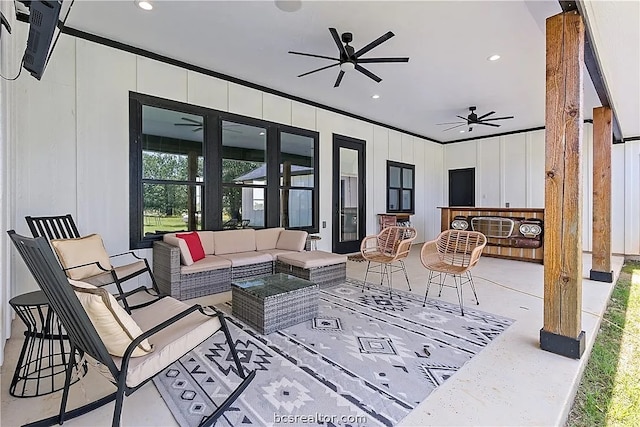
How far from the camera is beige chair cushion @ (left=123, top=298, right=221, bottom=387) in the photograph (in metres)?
1.47

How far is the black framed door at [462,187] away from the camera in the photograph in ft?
30.9

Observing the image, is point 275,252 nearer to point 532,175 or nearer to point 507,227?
point 507,227

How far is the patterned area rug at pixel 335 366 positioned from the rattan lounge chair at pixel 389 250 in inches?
31.3

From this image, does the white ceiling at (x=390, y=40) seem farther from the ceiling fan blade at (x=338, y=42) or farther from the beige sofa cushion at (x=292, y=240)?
the beige sofa cushion at (x=292, y=240)

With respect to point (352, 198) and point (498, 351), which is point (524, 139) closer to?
point (352, 198)

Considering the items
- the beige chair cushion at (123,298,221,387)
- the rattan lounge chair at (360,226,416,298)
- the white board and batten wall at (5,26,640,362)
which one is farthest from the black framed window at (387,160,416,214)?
the beige chair cushion at (123,298,221,387)

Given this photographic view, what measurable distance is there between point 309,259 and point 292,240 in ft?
2.71

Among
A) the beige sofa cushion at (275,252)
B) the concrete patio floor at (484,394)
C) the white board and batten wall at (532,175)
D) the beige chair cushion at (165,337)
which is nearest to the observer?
the beige chair cushion at (165,337)

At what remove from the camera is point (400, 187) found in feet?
28.0

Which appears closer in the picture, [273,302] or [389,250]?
[273,302]

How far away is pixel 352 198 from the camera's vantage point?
7.18m

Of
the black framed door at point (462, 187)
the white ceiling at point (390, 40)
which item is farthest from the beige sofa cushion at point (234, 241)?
the black framed door at point (462, 187)

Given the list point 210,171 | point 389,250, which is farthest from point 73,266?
point 389,250

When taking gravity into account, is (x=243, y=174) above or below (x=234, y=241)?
above
